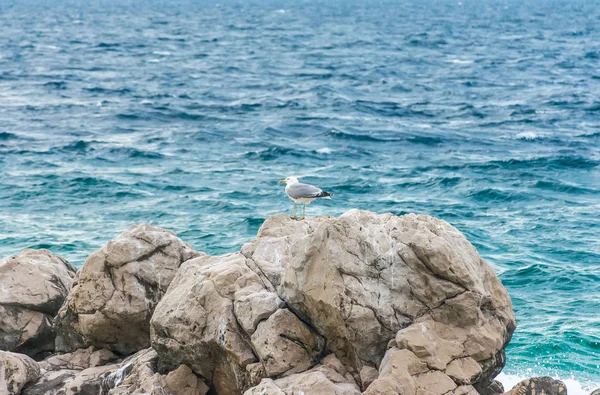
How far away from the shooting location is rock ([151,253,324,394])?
11648 mm

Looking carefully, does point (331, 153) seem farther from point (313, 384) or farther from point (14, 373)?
point (313, 384)

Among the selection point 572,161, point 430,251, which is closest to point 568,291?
point 430,251

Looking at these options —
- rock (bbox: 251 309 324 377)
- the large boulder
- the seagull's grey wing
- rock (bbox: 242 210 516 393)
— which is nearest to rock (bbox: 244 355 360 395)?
the large boulder

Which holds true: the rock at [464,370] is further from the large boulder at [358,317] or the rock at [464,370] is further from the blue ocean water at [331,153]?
the blue ocean water at [331,153]

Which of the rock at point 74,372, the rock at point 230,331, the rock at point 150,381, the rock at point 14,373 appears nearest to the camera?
the rock at point 230,331

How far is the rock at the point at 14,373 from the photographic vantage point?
1247 cm

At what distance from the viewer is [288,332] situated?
38.5ft

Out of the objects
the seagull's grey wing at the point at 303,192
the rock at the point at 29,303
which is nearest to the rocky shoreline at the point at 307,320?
the rock at the point at 29,303

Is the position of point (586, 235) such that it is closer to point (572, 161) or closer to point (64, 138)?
point (572, 161)

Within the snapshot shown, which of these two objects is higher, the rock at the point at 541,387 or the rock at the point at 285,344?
the rock at the point at 285,344

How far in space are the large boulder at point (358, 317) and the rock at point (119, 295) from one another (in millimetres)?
1381

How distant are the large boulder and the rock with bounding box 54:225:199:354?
1.38 m

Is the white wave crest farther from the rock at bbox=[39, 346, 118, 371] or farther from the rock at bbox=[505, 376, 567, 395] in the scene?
the rock at bbox=[39, 346, 118, 371]

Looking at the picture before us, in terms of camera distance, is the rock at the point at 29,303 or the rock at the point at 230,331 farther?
the rock at the point at 29,303
